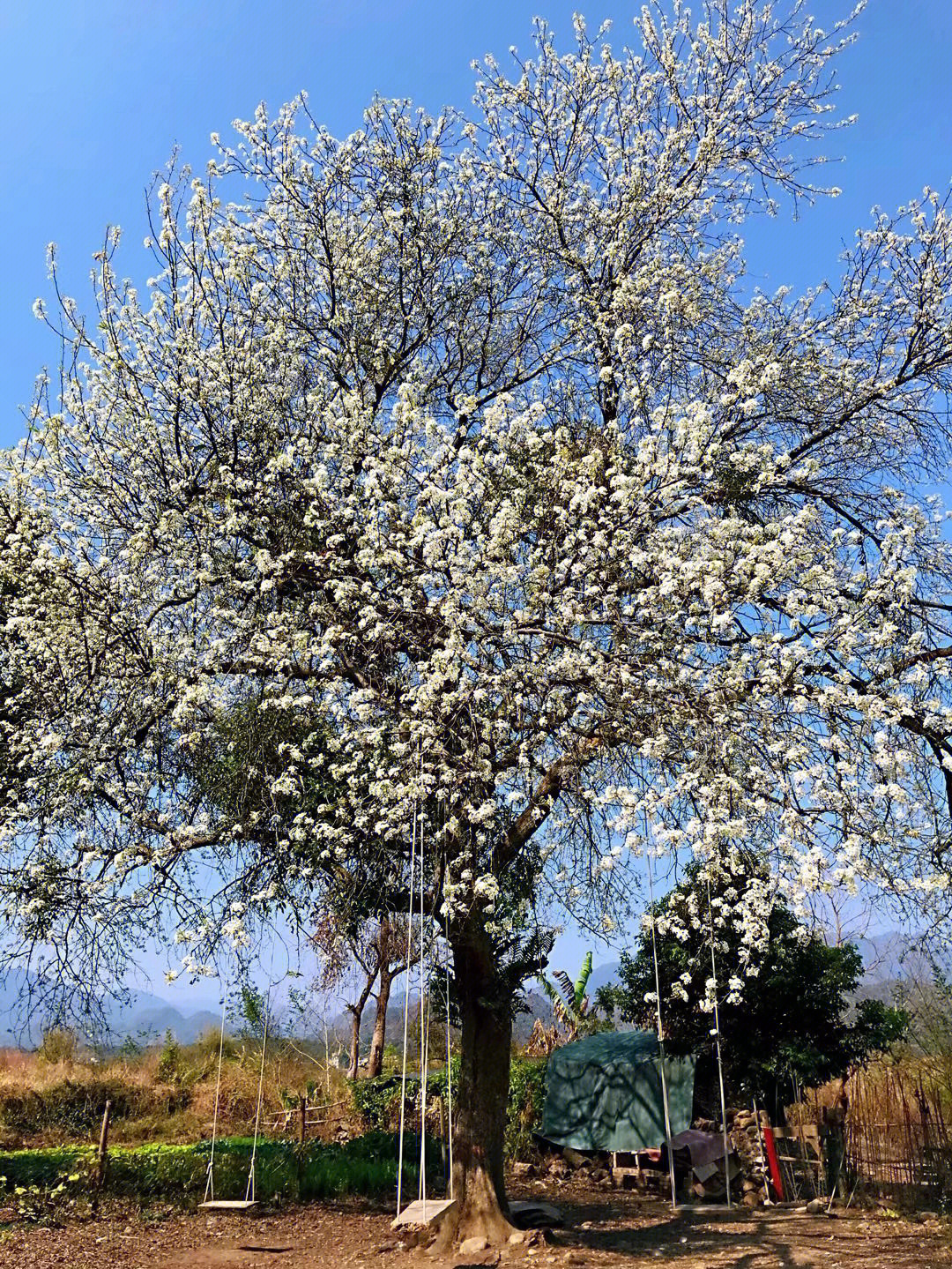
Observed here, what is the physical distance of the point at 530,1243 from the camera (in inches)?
335

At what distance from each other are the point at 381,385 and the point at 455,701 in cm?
376

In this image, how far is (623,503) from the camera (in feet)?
23.9

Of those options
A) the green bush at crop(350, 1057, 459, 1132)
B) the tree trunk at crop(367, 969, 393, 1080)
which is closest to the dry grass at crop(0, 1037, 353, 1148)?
the green bush at crop(350, 1057, 459, 1132)

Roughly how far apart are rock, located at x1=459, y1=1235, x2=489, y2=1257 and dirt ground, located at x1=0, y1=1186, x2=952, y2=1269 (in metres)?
0.07

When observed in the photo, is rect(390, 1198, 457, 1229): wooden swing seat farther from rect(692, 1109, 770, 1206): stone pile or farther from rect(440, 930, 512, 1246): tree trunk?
Result: rect(692, 1109, 770, 1206): stone pile

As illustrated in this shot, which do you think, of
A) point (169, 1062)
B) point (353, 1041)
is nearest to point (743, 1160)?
point (353, 1041)

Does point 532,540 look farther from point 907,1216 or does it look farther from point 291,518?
point 907,1216

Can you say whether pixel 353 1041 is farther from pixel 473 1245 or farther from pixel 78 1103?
pixel 473 1245

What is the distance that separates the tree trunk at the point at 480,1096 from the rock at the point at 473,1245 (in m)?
0.07

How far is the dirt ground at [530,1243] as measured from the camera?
814 centimetres

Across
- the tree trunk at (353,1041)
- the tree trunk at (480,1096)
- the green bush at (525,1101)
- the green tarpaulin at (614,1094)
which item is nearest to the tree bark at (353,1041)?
the tree trunk at (353,1041)

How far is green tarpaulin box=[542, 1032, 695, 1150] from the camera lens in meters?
12.7

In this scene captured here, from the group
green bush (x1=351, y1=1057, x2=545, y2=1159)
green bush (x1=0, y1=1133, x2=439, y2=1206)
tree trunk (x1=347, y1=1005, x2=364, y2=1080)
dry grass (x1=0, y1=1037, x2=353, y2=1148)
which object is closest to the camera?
green bush (x1=0, y1=1133, x2=439, y2=1206)

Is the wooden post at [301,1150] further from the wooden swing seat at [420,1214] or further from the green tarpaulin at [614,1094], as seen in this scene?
the wooden swing seat at [420,1214]
